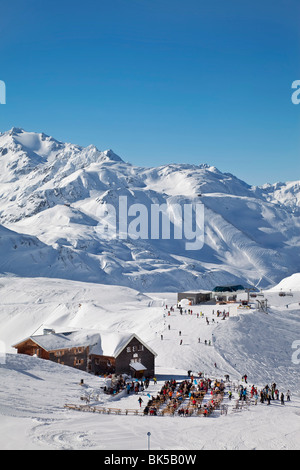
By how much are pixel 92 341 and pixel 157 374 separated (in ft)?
23.3

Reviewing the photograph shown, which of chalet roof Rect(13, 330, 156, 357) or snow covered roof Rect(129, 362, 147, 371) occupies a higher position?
chalet roof Rect(13, 330, 156, 357)

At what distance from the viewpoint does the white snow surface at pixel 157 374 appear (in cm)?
2259

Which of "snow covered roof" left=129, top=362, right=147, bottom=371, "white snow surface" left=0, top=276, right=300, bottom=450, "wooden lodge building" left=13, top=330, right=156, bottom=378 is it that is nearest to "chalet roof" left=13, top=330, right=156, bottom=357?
"wooden lodge building" left=13, top=330, right=156, bottom=378

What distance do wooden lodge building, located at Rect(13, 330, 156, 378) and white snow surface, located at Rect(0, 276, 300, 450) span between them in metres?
1.86

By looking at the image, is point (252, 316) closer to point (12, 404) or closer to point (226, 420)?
point (226, 420)

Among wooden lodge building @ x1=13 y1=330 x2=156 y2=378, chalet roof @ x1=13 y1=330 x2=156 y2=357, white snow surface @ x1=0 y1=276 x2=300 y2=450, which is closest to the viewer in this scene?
white snow surface @ x1=0 y1=276 x2=300 y2=450

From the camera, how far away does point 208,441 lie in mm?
22984

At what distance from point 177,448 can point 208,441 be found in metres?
2.35

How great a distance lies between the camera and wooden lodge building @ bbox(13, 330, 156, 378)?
46.0 metres

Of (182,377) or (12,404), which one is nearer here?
(12,404)

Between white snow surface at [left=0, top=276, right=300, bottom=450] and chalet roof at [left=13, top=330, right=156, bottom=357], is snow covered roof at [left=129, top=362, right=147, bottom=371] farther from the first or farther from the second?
white snow surface at [left=0, top=276, right=300, bottom=450]
